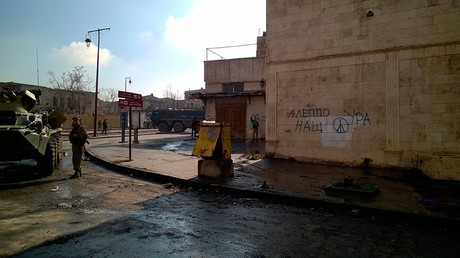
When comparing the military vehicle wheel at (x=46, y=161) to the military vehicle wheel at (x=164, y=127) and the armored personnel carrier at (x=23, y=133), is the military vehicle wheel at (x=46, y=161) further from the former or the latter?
the military vehicle wheel at (x=164, y=127)

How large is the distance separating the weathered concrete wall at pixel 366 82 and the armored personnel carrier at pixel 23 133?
7.81m

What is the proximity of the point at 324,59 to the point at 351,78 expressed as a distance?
1.23 m

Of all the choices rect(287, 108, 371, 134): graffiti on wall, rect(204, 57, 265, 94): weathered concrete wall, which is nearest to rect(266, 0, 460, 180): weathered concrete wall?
rect(287, 108, 371, 134): graffiti on wall

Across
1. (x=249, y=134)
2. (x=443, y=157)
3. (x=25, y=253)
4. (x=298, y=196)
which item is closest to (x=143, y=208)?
(x=25, y=253)

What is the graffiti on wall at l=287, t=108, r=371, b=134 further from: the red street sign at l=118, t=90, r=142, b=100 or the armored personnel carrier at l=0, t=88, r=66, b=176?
the armored personnel carrier at l=0, t=88, r=66, b=176

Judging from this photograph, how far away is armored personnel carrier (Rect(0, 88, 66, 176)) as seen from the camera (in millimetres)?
7363

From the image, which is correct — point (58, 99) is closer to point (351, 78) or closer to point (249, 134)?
point (249, 134)

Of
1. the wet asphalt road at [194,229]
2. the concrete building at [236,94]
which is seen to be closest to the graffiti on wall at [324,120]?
the wet asphalt road at [194,229]

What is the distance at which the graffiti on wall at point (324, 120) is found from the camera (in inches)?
383

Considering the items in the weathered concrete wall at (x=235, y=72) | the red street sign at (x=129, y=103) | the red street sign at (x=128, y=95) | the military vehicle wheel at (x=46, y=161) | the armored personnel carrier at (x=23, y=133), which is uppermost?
the weathered concrete wall at (x=235, y=72)

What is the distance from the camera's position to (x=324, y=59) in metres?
10.3

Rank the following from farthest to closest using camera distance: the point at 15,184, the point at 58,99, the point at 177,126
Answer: the point at 58,99, the point at 177,126, the point at 15,184

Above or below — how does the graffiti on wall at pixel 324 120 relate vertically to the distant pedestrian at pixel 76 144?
above

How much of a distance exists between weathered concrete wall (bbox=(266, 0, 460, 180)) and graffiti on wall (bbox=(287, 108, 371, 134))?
34 mm
